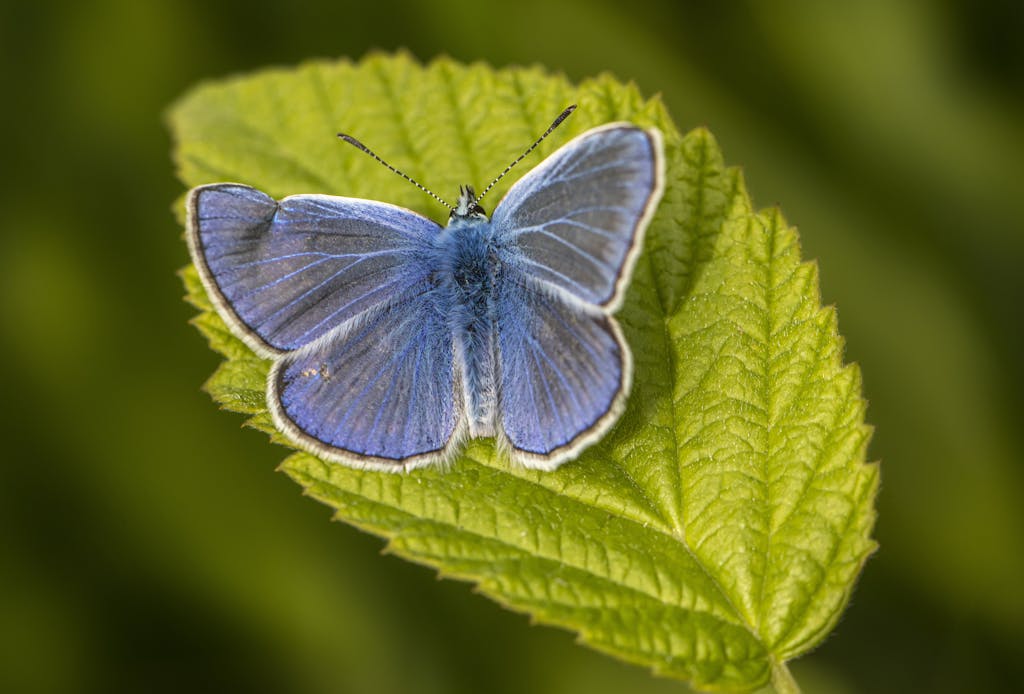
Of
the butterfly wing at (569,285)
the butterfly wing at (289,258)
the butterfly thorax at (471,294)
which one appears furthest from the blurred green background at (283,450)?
the butterfly wing at (569,285)

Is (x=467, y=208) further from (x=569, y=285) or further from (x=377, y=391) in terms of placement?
(x=377, y=391)

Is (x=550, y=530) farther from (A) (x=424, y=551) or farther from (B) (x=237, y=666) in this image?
(B) (x=237, y=666)

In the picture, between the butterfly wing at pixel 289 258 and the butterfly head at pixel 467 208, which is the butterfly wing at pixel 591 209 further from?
the butterfly wing at pixel 289 258

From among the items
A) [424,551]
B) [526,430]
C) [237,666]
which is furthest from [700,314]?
[237,666]

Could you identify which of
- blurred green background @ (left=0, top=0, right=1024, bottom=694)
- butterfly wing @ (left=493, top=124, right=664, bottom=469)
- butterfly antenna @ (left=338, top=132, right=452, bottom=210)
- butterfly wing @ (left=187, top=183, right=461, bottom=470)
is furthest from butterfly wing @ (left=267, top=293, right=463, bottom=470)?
blurred green background @ (left=0, top=0, right=1024, bottom=694)

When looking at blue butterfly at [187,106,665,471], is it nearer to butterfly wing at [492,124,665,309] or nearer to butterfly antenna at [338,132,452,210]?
butterfly wing at [492,124,665,309]

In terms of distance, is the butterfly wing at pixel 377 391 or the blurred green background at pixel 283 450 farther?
the blurred green background at pixel 283 450
